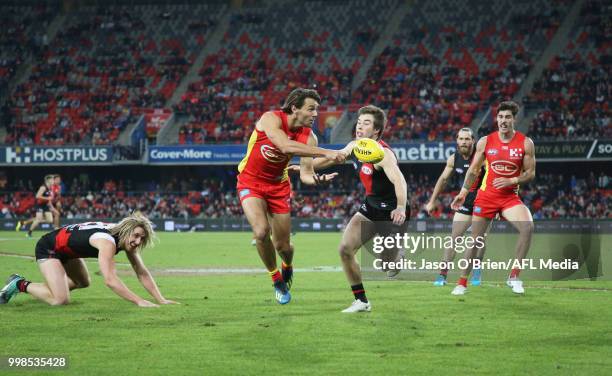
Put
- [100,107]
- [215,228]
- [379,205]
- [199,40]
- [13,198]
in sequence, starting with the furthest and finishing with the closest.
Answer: [199,40]
[100,107]
[13,198]
[215,228]
[379,205]

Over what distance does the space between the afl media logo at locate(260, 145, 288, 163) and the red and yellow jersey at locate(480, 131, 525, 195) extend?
3246mm

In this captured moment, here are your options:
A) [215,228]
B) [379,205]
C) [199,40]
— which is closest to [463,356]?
[379,205]

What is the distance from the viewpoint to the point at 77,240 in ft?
36.2

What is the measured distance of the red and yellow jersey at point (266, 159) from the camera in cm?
1143

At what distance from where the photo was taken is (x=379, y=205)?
11180 millimetres

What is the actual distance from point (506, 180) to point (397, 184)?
2.67 metres

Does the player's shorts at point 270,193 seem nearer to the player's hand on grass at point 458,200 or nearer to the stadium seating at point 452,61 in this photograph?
the player's hand on grass at point 458,200

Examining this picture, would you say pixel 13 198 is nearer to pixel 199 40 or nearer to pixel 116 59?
pixel 116 59

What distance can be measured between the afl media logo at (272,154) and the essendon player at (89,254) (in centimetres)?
177

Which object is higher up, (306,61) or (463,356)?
(306,61)

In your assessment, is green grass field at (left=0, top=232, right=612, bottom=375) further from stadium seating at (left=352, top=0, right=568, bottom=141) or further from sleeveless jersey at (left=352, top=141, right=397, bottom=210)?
stadium seating at (left=352, top=0, right=568, bottom=141)

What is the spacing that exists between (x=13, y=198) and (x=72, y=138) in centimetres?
492

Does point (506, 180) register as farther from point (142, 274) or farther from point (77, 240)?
point (77, 240)

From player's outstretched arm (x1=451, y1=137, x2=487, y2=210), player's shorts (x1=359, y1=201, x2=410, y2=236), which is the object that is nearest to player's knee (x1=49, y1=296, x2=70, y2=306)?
player's shorts (x1=359, y1=201, x2=410, y2=236)
